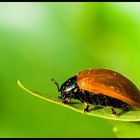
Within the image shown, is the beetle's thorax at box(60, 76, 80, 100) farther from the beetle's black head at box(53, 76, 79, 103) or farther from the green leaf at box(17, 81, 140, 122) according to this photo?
the green leaf at box(17, 81, 140, 122)

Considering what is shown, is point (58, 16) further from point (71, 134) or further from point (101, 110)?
point (101, 110)

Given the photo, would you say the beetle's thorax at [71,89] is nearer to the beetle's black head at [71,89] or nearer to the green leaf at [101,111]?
the beetle's black head at [71,89]

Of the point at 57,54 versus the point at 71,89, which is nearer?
the point at 71,89

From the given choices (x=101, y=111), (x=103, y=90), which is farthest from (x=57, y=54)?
(x=101, y=111)

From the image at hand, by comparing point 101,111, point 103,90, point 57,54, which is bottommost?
point 101,111

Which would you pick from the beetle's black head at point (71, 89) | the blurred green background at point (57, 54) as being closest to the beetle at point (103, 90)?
the beetle's black head at point (71, 89)

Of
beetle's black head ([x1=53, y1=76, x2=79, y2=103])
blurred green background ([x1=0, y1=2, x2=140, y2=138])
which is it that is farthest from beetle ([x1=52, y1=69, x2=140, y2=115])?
blurred green background ([x1=0, y1=2, x2=140, y2=138])

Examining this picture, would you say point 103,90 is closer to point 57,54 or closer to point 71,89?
point 71,89
